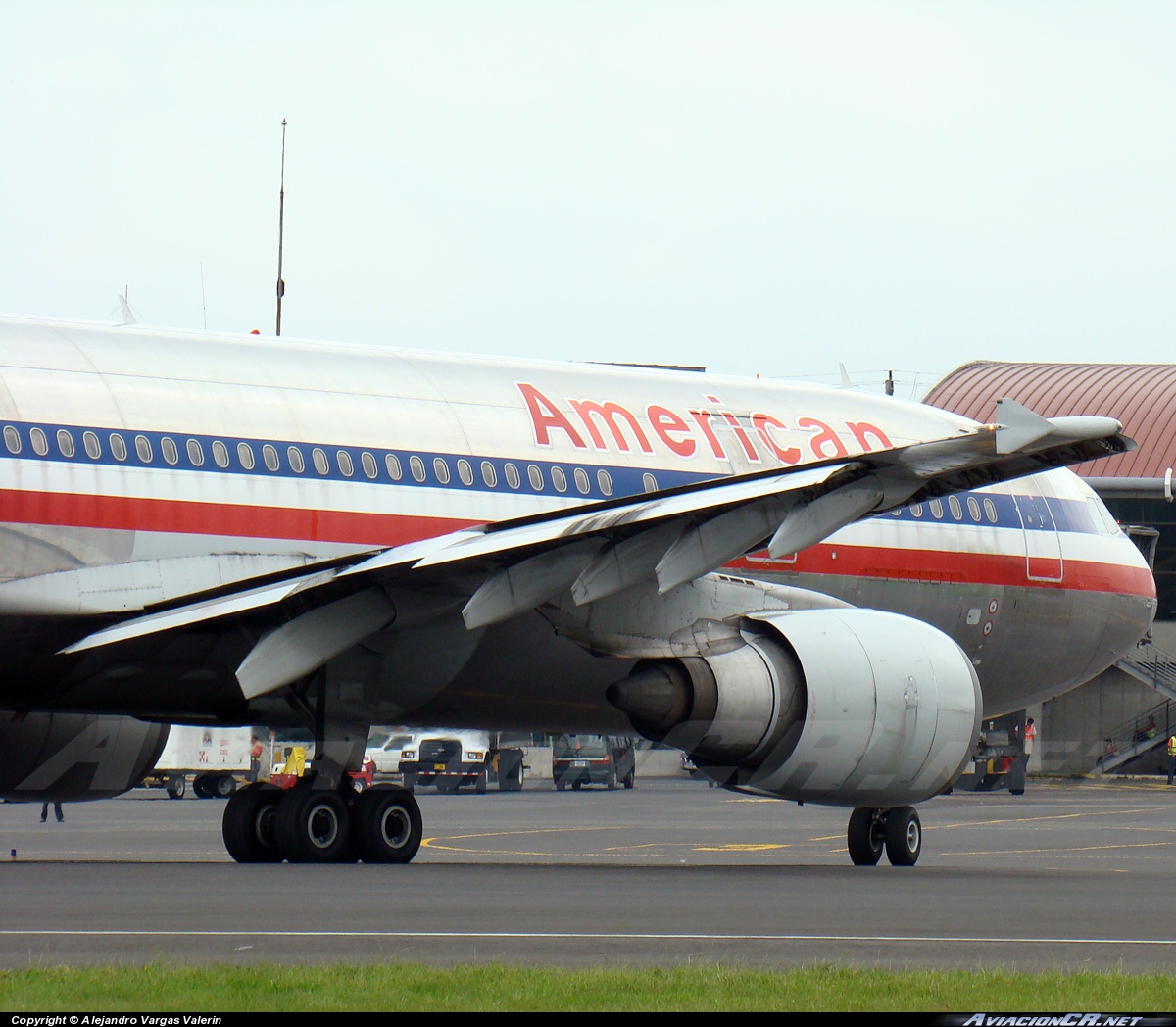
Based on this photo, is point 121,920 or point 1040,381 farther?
point 1040,381

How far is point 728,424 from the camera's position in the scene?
2016 cm

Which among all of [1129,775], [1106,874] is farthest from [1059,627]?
[1129,775]

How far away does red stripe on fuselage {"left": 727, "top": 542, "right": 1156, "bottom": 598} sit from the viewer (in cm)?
1991

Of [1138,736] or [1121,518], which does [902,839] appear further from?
[1121,518]

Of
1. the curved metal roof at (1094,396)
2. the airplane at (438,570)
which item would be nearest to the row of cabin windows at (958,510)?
the airplane at (438,570)

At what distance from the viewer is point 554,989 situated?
27.7ft

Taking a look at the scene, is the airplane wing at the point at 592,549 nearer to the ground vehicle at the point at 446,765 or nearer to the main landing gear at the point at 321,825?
the main landing gear at the point at 321,825

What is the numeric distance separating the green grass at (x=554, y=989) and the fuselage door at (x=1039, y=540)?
13.0 m

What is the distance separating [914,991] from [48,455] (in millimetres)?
9856

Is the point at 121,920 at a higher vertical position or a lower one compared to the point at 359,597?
lower

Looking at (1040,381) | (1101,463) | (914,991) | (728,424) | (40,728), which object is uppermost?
(1040,381)

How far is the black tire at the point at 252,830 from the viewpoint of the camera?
1814 centimetres

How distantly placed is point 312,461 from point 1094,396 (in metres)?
58.3

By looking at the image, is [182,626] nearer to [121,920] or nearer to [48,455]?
[48,455]
